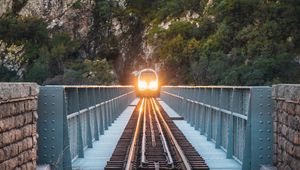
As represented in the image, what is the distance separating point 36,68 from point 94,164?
334 feet

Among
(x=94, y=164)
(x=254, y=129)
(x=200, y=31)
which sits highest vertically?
(x=200, y=31)

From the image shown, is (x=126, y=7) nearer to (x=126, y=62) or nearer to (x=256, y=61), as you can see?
(x=126, y=62)

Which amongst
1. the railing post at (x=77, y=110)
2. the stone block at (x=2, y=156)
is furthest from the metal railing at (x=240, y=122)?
the stone block at (x=2, y=156)

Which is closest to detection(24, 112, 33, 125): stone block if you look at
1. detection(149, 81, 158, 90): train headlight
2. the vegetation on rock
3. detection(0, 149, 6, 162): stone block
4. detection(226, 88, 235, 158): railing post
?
detection(0, 149, 6, 162): stone block

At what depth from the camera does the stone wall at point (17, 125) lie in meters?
8.34

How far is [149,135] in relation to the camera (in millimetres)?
21828

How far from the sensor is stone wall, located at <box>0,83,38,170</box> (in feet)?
27.4

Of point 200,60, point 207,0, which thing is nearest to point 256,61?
point 200,60

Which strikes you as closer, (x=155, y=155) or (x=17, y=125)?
(x=17, y=125)

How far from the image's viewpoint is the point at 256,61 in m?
78.0

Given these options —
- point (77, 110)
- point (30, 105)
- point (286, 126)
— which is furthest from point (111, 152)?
point (286, 126)

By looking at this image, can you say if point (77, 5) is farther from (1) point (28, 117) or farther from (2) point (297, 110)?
(2) point (297, 110)

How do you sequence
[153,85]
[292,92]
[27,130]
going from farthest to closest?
[153,85] → [27,130] → [292,92]

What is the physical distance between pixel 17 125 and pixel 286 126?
432cm
